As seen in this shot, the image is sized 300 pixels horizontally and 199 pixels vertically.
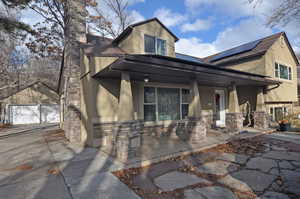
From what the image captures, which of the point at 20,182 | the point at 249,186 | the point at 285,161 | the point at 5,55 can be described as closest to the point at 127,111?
the point at 20,182

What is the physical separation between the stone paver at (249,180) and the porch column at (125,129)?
2.42 metres

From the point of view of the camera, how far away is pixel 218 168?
396 centimetres

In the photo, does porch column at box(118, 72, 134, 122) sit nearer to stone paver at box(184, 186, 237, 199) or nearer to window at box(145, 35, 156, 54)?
stone paver at box(184, 186, 237, 199)

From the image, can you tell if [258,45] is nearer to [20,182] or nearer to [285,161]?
[285,161]

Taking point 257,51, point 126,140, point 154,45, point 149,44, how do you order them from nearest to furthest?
point 126,140, point 149,44, point 154,45, point 257,51

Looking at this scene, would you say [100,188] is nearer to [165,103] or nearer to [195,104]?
[195,104]

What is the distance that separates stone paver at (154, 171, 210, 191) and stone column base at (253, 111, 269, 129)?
7671 mm

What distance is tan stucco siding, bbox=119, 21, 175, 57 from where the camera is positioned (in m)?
7.82

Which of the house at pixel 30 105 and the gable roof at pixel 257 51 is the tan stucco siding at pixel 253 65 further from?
the house at pixel 30 105

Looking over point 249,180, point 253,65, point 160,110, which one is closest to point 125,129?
point 249,180

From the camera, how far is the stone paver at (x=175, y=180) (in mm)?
3131

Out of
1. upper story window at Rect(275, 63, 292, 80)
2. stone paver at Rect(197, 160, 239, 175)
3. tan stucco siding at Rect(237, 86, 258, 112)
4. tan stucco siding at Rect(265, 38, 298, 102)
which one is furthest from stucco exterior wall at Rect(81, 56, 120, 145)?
upper story window at Rect(275, 63, 292, 80)

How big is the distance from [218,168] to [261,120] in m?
6.95

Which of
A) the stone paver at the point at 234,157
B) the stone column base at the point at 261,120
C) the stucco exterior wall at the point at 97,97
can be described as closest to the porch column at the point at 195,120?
the stone paver at the point at 234,157
